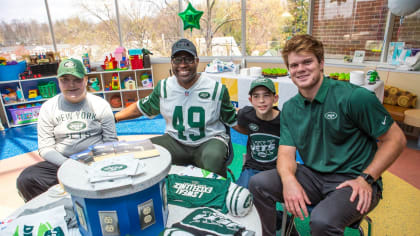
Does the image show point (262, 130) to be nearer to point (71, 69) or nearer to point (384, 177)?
point (71, 69)

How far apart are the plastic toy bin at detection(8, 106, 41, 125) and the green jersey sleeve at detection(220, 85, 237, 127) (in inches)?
170

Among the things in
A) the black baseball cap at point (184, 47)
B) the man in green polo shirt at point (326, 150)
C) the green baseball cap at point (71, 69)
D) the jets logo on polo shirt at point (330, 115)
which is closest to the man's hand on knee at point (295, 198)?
the man in green polo shirt at point (326, 150)

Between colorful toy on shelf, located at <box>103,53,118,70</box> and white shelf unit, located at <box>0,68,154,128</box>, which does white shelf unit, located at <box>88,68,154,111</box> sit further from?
colorful toy on shelf, located at <box>103,53,118,70</box>

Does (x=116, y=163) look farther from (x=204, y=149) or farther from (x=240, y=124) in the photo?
(x=240, y=124)

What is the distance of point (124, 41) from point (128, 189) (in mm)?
5807

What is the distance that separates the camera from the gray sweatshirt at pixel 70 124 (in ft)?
5.82

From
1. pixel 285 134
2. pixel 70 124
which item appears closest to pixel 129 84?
pixel 70 124

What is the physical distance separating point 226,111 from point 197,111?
0.22 meters

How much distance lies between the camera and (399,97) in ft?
11.3

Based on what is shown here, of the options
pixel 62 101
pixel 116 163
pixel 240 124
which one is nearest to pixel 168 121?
pixel 240 124

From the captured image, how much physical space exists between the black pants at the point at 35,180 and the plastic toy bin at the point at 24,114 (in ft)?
12.1

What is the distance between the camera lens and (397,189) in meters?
2.38

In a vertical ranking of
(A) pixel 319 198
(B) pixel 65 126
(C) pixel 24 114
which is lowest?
(C) pixel 24 114

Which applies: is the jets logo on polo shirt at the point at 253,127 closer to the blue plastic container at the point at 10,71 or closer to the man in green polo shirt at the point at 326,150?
the man in green polo shirt at the point at 326,150
